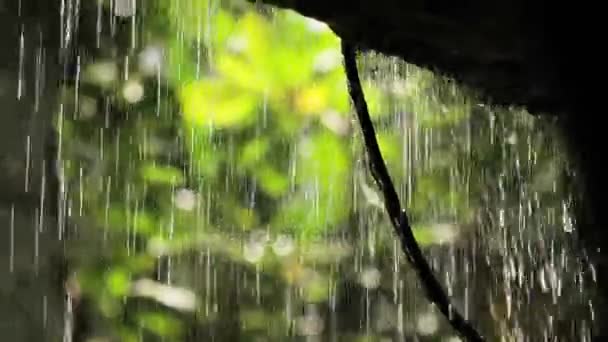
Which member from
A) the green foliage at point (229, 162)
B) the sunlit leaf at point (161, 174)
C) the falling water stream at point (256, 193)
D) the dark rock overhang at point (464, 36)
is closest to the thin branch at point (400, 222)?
the dark rock overhang at point (464, 36)

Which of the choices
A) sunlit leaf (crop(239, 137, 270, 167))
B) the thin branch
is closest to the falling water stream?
sunlit leaf (crop(239, 137, 270, 167))

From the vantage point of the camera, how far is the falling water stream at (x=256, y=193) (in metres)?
1.82

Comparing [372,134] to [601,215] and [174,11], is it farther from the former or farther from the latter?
[174,11]

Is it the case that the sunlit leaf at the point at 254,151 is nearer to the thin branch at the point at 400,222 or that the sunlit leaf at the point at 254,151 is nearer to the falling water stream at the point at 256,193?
the falling water stream at the point at 256,193

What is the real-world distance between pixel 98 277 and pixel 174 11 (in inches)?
25.8

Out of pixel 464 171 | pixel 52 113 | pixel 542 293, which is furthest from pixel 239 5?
pixel 542 293

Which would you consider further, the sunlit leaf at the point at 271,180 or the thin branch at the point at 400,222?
the sunlit leaf at the point at 271,180

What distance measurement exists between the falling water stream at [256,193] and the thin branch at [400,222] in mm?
1091

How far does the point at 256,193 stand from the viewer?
196cm

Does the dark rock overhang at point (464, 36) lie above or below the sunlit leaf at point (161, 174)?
above

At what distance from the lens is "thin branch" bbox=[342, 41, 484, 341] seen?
→ 23.7 inches

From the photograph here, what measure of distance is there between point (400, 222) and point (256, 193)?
53.3 inches

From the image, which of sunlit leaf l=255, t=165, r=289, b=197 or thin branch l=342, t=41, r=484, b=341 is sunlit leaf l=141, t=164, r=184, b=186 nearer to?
sunlit leaf l=255, t=165, r=289, b=197

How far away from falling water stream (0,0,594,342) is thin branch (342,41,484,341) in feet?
3.58
